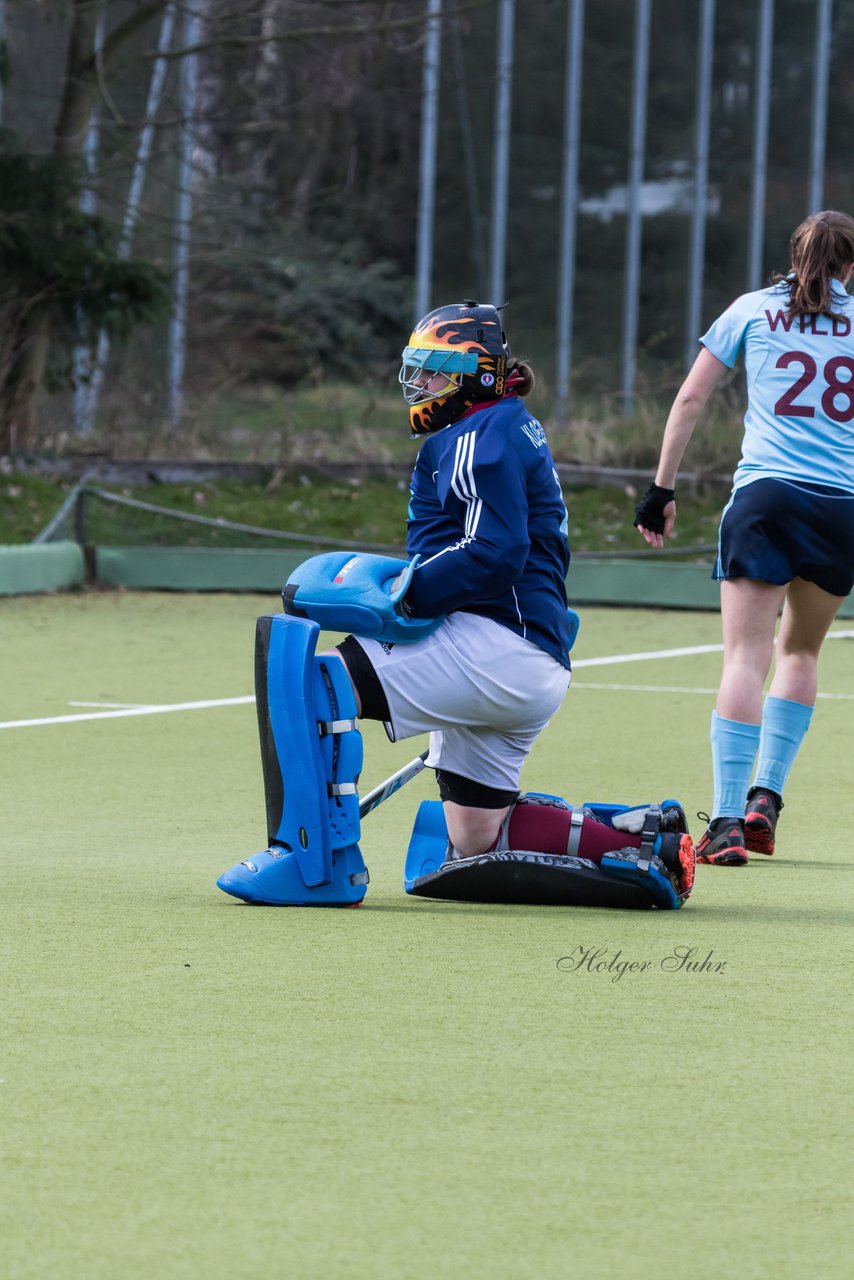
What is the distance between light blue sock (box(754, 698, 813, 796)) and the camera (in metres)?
5.84

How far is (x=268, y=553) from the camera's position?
14438 millimetres

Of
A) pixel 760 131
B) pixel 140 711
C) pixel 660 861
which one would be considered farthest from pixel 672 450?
pixel 760 131

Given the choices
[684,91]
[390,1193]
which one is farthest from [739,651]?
[684,91]

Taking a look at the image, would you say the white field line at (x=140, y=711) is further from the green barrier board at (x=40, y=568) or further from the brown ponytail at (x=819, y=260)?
the green barrier board at (x=40, y=568)

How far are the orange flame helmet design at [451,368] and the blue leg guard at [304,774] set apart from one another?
25.6 inches

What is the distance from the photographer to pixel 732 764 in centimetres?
554

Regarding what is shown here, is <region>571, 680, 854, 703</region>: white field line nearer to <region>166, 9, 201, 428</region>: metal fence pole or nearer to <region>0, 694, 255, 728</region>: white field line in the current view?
<region>0, 694, 255, 728</region>: white field line

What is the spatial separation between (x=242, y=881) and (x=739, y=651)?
181 cm

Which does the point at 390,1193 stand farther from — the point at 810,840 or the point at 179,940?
the point at 810,840

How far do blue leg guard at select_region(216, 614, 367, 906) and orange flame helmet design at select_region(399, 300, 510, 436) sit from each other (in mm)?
650

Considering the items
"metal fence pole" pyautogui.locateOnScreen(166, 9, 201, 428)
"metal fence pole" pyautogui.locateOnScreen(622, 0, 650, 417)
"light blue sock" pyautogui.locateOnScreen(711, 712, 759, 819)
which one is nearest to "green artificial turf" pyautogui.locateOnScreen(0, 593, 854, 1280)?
"light blue sock" pyautogui.locateOnScreen(711, 712, 759, 819)

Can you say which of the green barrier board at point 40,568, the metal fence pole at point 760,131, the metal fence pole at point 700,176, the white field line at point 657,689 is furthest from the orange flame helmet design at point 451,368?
the metal fence pole at point 760,131

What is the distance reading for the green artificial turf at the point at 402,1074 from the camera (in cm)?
249
